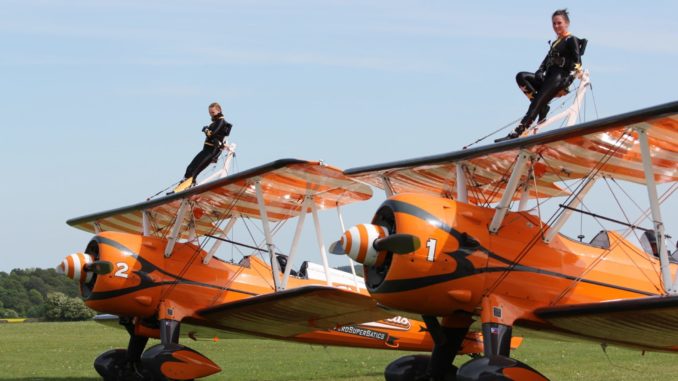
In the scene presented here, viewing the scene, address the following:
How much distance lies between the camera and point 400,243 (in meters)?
9.73

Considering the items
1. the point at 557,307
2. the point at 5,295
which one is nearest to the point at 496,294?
the point at 557,307

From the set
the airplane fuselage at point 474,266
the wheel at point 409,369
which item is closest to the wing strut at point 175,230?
the wheel at point 409,369

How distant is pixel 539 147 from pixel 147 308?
668 centimetres

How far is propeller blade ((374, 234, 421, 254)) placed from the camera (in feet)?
31.9

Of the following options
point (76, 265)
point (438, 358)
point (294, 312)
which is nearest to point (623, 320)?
point (438, 358)

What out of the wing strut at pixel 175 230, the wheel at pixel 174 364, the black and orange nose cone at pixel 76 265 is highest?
the wing strut at pixel 175 230

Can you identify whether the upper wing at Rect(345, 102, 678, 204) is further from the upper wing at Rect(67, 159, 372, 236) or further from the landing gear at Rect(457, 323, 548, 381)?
the landing gear at Rect(457, 323, 548, 381)

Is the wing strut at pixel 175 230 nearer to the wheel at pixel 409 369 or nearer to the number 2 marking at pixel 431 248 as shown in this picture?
the wheel at pixel 409 369

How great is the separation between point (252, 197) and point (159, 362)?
351cm

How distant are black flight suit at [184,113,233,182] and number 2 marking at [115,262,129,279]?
254 cm

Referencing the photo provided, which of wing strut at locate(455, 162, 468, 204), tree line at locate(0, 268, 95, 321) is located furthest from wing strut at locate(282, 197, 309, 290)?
tree line at locate(0, 268, 95, 321)

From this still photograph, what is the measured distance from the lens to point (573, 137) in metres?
9.94

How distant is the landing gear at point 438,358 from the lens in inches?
431

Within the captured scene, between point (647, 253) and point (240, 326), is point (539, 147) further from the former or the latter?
point (240, 326)
